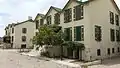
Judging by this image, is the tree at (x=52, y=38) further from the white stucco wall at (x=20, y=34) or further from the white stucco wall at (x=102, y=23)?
the white stucco wall at (x=20, y=34)

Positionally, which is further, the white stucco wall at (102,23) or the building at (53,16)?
the building at (53,16)

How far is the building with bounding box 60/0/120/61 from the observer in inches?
971

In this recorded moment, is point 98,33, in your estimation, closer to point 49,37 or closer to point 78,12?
point 78,12

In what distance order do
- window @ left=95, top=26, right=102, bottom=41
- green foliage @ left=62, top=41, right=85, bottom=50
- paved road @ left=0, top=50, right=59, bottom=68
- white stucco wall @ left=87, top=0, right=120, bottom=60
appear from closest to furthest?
1. paved road @ left=0, top=50, right=59, bottom=68
2. green foliage @ left=62, top=41, right=85, bottom=50
3. white stucco wall @ left=87, top=0, right=120, bottom=60
4. window @ left=95, top=26, right=102, bottom=41

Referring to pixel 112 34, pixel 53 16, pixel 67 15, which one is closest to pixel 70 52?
pixel 67 15

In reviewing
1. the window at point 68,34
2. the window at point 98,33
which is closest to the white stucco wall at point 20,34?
the window at point 68,34

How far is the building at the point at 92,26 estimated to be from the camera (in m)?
24.7

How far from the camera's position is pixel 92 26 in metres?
25.0

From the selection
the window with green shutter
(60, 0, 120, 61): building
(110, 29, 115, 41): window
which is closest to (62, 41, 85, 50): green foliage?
(60, 0, 120, 61): building

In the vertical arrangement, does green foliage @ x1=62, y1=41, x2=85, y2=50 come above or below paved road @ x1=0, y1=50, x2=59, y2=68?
above

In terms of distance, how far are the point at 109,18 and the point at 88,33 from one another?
6.94 meters

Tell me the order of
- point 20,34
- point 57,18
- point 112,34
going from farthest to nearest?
point 20,34 → point 57,18 → point 112,34

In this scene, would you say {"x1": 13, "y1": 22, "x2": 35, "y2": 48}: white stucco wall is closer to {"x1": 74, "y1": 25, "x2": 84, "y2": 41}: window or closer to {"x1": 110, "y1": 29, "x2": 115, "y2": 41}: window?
{"x1": 110, "y1": 29, "x2": 115, "y2": 41}: window

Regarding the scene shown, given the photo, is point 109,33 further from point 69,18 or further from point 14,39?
point 14,39
